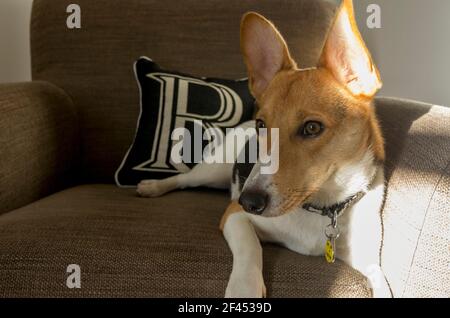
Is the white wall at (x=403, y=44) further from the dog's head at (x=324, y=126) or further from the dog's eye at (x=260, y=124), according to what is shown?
the dog's eye at (x=260, y=124)

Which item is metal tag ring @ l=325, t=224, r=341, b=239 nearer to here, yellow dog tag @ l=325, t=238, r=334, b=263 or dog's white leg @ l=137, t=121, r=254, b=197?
yellow dog tag @ l=325, t=238, r=334, b=263

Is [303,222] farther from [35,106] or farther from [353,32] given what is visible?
[35,106]

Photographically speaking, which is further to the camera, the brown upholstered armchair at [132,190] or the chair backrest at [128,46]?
the chair backrest at [128,46]

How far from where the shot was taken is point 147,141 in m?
1.64

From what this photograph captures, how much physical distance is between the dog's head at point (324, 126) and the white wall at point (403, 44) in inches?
33.6

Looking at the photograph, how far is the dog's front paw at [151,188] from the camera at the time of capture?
1.53m

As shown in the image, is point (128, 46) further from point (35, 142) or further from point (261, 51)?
point (261, 51)

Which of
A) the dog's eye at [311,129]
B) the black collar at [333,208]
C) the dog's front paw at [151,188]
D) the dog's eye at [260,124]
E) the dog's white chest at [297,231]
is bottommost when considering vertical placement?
the dog's front paw at [151,188]

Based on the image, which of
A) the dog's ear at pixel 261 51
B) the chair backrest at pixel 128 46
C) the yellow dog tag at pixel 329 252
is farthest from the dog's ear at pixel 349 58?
the chair backrest at pixel 128 46

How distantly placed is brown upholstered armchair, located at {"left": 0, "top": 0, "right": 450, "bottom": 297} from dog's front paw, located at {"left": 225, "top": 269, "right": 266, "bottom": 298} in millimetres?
40

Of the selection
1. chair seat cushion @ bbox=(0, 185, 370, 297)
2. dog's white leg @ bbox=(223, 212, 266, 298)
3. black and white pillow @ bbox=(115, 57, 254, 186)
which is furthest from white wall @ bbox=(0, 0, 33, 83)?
dog's white leg @ bbox=(223, 212, 266, 298)

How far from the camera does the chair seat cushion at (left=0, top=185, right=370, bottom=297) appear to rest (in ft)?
3.19
